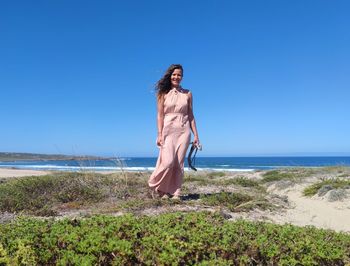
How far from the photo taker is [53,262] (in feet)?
9.43

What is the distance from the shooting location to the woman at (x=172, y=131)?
6.95 meters

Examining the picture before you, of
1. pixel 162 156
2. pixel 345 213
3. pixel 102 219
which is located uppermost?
pixel 162 156

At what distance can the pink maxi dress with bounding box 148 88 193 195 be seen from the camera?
6.93 meters

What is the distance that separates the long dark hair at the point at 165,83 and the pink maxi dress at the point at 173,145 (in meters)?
0.13

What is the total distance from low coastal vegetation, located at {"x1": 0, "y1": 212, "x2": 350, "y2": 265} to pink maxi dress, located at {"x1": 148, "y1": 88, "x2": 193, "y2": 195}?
10.8 ft

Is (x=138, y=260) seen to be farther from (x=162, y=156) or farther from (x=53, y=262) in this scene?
(x=162, y=156)

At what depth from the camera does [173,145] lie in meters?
6.99

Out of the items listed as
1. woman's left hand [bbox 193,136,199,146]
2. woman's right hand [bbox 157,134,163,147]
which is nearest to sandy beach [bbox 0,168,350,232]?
woman's right hand [bbox 157,134,163,147]

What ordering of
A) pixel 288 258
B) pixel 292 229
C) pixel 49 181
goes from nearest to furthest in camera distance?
pixel 288 258, pixel 292 229, pixel 49 181

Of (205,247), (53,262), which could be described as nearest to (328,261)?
(205,247)

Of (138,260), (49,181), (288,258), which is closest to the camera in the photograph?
(138,260)

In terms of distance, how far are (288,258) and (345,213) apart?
16.4 ft

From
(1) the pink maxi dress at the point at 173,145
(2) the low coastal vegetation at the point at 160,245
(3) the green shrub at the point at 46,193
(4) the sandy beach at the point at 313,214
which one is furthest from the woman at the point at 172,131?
(2) the low coastal vegetation at the point at 160,245

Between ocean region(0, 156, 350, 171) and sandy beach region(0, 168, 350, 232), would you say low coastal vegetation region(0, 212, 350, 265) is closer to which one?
sandy beach region(0, 168, 350, 232)
